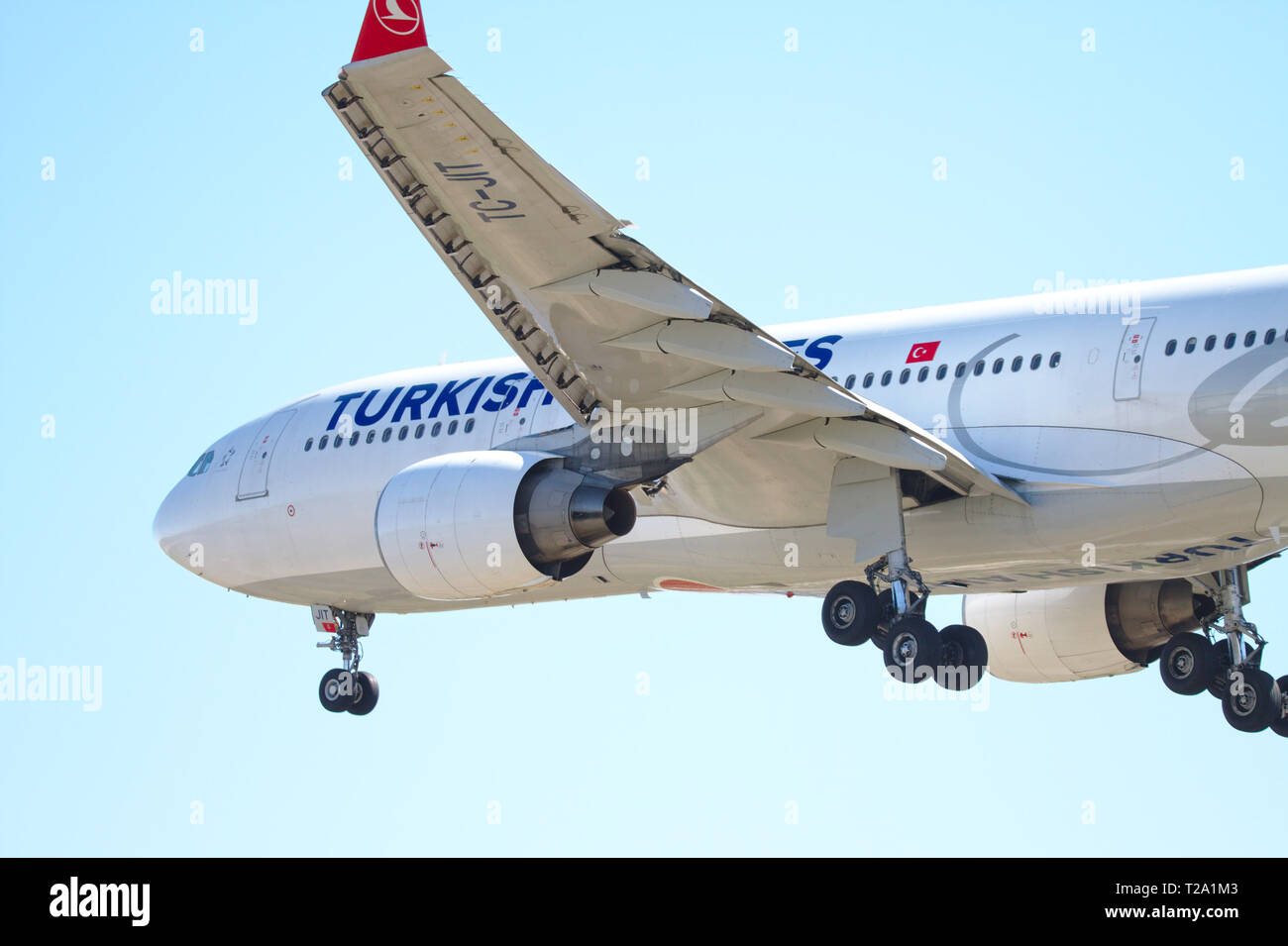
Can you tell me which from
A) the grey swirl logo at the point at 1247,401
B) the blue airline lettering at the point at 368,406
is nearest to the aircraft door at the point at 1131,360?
the grey swirl logo at the point at 1247,401

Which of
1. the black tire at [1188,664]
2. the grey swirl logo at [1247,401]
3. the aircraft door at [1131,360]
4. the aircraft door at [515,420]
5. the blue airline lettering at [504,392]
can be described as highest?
the blue airline lettering at [504,392]

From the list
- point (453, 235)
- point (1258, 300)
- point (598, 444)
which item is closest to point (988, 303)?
point (1258, 300)

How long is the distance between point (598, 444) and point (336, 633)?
7.56m

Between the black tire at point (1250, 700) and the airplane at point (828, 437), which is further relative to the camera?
the black tire at point (1250, 700)

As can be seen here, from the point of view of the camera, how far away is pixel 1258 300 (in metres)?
17.1

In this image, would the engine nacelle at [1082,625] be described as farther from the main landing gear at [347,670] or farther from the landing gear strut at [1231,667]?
the main landing gear at [347,670]

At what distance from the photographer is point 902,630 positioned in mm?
17875

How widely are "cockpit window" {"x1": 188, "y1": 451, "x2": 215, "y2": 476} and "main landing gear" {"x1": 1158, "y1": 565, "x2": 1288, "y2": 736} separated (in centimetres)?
1259

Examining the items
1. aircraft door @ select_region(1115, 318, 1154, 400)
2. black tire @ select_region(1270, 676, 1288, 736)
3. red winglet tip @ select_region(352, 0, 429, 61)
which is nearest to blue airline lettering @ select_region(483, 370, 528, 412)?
aircraft door @ select_region(1115, 318, 1154, 400)

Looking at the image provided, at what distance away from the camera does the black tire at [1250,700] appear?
Answer: 20.4 metres

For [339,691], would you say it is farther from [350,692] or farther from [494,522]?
[494,522]

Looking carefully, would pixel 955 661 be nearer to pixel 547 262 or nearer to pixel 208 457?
pixel 547 262

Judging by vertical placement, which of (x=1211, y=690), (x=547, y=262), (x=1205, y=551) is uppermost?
(x=547, y=262)

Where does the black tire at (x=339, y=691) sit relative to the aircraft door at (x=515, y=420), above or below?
below
